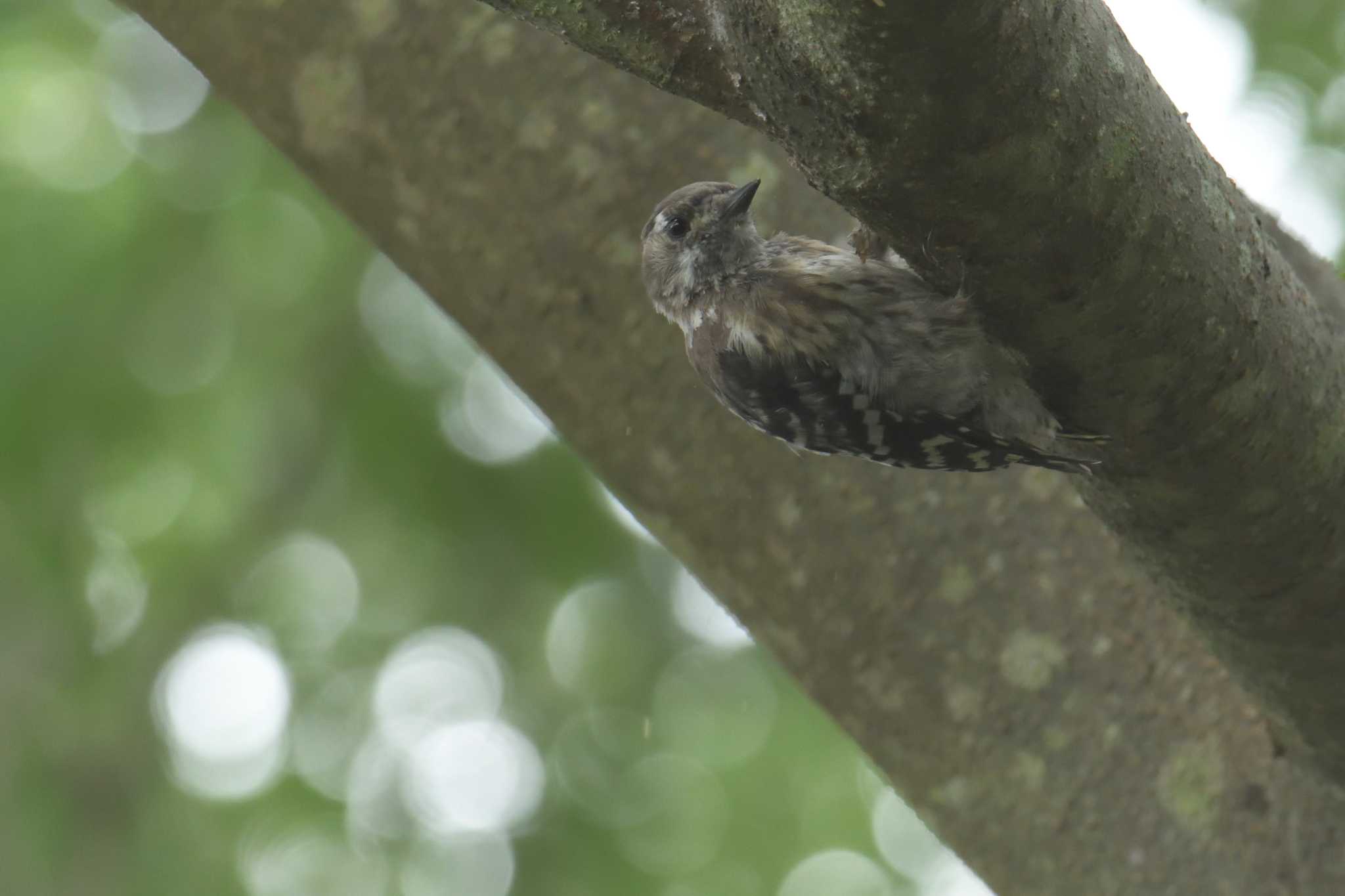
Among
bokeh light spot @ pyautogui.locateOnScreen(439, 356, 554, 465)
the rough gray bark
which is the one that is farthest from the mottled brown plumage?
bokeh light spot @ pyautogui.locateOnScreen(439, 356, 554, 465)

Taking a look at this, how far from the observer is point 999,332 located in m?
2.29

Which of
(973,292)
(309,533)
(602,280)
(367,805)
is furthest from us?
(367,805)

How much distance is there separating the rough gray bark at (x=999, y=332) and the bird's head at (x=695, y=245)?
7cm

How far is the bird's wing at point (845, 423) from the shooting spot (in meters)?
3.07

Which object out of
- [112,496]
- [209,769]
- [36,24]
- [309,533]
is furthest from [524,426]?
[36,24]

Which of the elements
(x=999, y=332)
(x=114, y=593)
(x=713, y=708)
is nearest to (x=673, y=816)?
(x=713, y=708)

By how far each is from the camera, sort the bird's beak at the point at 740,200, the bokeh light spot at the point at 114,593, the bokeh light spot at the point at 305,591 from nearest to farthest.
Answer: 1. the bird's beak at the point at 740,200
2. the bokeh light spot at the point at 114,593
3. the bokeh light spot at the point at 305,591

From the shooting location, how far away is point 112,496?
24.1ft

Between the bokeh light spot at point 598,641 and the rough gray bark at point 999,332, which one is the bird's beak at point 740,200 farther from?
the bokeh light spot at point 598,641

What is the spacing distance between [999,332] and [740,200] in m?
1.58

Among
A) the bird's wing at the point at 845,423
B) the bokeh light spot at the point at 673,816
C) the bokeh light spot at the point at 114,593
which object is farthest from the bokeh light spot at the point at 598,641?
the bird's wing at the point at 845,423

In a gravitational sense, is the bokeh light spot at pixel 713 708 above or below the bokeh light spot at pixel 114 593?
above

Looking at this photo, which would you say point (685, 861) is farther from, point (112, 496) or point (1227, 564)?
point (1227, 564)

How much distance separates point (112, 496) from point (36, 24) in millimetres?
2699
